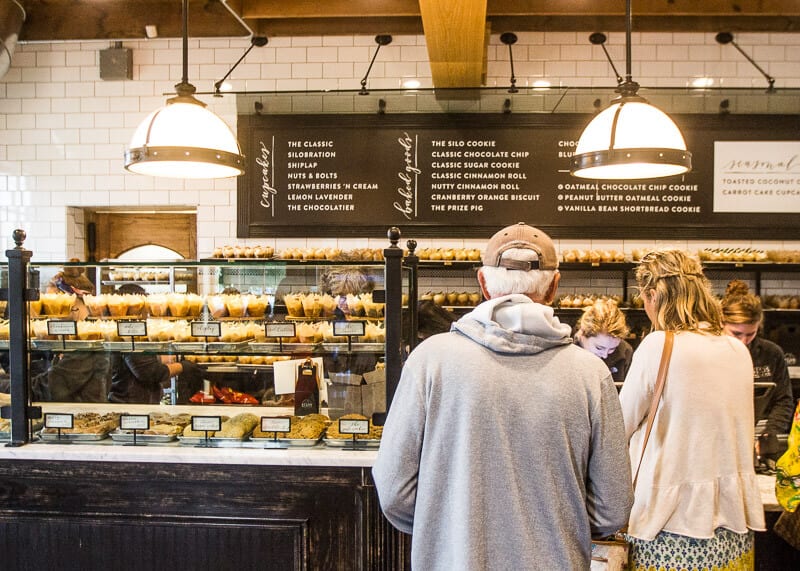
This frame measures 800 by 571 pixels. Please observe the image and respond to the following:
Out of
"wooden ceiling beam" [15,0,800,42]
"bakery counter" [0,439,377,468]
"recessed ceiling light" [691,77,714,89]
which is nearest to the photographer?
"bakery counter" [0,439,377,468]

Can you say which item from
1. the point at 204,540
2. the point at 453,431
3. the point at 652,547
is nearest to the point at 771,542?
the point at 652,547

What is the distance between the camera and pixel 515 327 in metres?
1.41

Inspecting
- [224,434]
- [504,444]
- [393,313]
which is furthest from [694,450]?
[224,434]

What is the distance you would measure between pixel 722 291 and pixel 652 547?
387 centimetres

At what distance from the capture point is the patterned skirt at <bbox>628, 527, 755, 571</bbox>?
5.81ft

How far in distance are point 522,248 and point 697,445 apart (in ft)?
2.49

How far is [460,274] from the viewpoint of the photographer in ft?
17.1

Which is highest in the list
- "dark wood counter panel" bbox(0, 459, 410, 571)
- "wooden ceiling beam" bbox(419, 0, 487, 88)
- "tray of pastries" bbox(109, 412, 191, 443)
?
"wooden ceiling beam" bbox(419, 0, 487, 88)

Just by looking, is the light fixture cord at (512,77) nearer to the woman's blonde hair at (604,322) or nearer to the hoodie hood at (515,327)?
the woman's blonde hair at (604,322)

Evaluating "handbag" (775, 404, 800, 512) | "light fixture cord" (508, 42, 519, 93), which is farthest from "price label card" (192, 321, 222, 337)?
"light fixture cord" (508, 42, 519, 93)

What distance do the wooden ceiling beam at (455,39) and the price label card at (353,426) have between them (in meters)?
2.37

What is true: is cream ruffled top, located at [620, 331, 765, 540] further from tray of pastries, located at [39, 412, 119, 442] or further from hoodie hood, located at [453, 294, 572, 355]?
tray of pastries, located at [39, 412, 119, 442]

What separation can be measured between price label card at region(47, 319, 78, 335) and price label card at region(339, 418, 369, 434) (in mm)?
1080

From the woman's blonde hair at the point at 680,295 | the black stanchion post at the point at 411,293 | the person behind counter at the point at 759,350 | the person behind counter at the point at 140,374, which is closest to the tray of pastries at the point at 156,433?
the person behind counter at the point at 140,374
